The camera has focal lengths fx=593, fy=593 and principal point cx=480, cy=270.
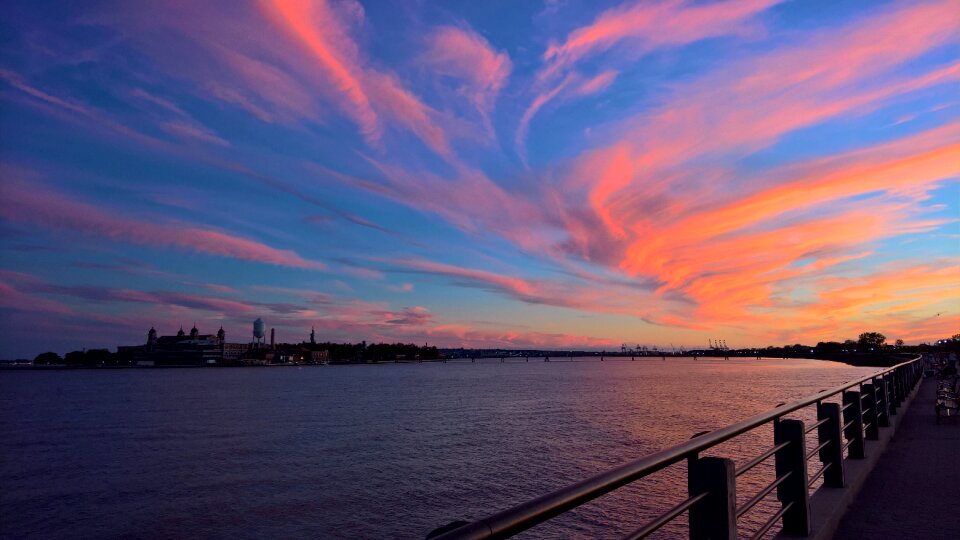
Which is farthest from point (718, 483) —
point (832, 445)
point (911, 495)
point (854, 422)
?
point (854, 422)

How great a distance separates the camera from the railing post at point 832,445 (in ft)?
22.7

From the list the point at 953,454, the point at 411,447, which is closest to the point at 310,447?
the point at 411,447

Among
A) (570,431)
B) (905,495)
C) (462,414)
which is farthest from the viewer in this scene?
(462,414)

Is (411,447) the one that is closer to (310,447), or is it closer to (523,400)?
(310,447)

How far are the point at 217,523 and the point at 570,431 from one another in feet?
78.1

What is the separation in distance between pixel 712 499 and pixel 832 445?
15.0ft

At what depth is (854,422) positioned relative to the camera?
8562mm

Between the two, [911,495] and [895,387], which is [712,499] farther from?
[895,387]

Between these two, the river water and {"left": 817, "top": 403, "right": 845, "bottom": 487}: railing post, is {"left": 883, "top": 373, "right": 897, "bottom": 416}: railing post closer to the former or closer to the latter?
the river water

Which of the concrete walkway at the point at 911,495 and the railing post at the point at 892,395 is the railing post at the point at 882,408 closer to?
the concrete walkway at the point at 911,495

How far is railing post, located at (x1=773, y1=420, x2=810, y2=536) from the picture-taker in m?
5.35

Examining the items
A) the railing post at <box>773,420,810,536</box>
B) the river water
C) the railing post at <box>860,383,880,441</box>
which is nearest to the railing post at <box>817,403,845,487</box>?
the railing post at <box>773,420,810,536</box>

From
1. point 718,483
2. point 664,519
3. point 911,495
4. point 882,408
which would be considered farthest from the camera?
point 882,408

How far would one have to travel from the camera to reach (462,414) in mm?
53938
